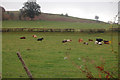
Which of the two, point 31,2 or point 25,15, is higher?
point 31,2

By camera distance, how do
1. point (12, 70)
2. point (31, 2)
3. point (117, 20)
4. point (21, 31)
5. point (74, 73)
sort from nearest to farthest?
A: point (117, 20)
point (74, 73)
point (12, 70)
point (21, 31)
point (31, 2)

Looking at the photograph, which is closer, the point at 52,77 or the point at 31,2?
the point at 52,77

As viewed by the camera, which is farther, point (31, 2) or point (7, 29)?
point (31, 2)

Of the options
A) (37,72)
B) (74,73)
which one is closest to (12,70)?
(37,72)

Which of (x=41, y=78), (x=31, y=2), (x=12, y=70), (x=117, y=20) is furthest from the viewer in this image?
(x=31, y=2)

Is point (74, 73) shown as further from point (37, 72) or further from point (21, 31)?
point (21, 31)

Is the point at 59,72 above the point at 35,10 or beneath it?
beneath

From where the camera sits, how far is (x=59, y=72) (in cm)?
762

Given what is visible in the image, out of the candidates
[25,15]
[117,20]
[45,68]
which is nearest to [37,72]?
[45,68]

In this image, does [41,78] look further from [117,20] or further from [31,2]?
[31,2]

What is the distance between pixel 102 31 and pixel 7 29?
44.9 feet

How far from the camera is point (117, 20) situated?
3639mm

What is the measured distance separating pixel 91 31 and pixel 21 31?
10048mm

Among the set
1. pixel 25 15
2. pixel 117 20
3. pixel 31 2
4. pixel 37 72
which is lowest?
pixel 37 72
